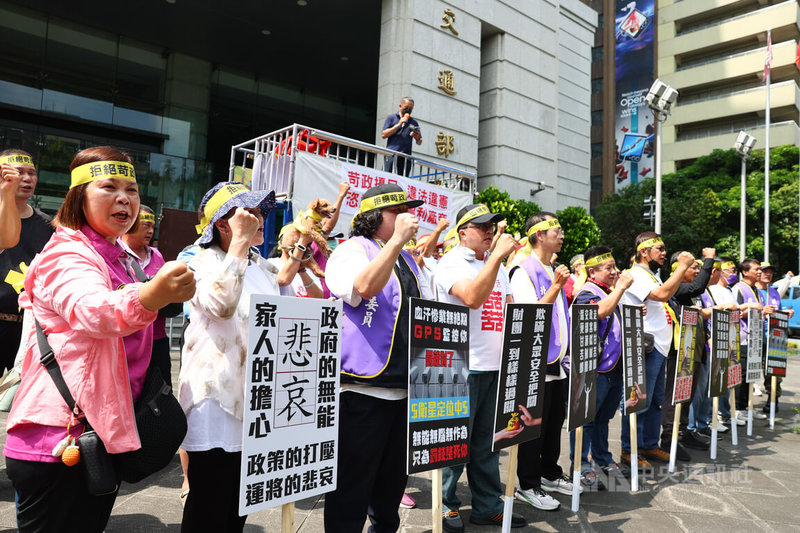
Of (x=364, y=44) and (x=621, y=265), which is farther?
(x=621, y=265)

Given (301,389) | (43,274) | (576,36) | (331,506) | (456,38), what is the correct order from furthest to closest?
(576,36), (456,38), (331,506), (301,389), (43,274)

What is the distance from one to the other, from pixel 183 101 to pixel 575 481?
1570cm

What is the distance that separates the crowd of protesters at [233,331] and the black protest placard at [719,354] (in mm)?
1118

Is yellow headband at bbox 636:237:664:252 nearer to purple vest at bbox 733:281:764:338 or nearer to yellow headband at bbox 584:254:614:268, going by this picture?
yellow headband at bbox 584:254:614:268

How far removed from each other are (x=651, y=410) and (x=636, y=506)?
1413 millimetres

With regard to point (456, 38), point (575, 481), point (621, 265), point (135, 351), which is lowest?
point (575, 481)

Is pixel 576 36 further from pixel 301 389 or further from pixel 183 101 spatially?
pixel 301 389

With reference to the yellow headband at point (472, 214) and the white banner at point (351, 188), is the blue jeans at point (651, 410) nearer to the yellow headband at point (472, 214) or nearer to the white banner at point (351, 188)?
the yellow headband at point (472, 214)

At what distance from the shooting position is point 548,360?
13.0 feet

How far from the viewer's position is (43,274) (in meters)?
1.72

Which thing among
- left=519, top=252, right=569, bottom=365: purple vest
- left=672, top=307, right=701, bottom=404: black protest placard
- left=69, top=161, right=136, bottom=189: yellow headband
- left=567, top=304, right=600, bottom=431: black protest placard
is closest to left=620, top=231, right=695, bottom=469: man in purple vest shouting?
left=672, top=307, right=701, bottom=404: black protest placard

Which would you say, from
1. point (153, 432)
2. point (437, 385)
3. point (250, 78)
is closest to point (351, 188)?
point (437, 385)

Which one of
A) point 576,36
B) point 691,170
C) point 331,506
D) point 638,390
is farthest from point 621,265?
point 331,506

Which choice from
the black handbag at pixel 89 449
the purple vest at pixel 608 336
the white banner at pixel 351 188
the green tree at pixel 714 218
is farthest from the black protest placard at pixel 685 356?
the green tree at pixel 714 218
